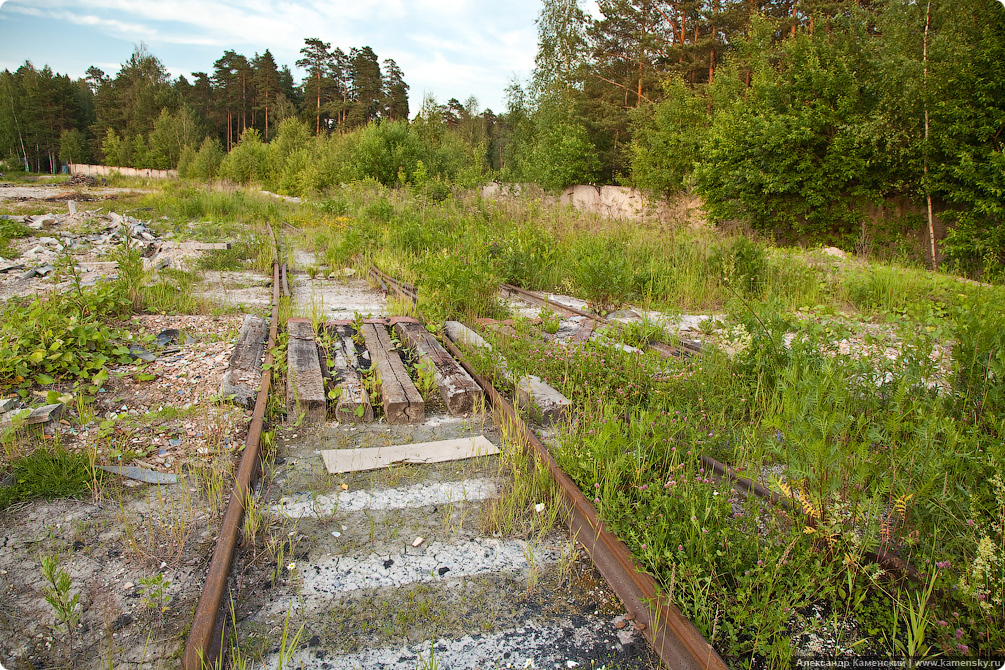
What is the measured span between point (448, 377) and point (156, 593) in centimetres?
257

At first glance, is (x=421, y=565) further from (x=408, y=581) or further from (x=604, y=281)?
(x=604, y=281)

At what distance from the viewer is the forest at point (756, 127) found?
1243 cm

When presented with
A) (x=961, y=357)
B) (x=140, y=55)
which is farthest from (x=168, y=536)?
(x=140, y=55)

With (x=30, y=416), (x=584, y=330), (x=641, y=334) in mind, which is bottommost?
(x=30, y=416)

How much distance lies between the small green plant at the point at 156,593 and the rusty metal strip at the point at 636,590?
67.9 inches

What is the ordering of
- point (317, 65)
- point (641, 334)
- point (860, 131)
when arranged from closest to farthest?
point (641, 334) → point (860, 131) → point (317, 65)

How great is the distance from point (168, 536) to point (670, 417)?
2774mm

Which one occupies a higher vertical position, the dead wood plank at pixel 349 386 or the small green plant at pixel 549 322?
the small green plant at pixel 549 322

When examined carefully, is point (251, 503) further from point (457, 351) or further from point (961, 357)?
point (961, 357)

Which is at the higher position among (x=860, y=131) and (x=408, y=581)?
(x=860, y=131)

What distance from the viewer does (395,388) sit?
4.32m

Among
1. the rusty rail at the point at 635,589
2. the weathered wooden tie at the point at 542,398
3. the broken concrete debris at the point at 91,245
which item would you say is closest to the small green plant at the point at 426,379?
the weathered wooden tie at the point at 542,398

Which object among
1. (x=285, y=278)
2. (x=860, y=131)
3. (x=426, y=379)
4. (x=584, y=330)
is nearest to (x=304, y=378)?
(x=426, y=379)

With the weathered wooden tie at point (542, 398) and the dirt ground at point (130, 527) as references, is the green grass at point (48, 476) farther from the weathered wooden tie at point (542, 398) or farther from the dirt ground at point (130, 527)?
the weathered wooden tie at point (542, 398)
